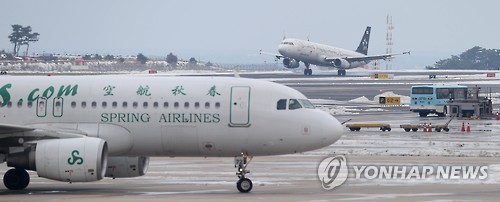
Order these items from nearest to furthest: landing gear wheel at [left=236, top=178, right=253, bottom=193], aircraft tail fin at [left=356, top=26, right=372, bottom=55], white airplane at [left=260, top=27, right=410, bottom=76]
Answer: landing gear wheel at [left=236, top=178, right=253, bottom=193]
white airplane at [left=260, top=27, right=410, bottom=76]
aircraft tail fin at [left=356, top=26, right=372, bottom=55]

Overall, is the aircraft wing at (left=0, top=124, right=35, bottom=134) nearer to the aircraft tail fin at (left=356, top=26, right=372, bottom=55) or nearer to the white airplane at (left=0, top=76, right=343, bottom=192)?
the white airplane at (left=0, top=76, right=343, bottom=192)

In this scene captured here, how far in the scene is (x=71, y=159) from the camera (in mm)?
29703

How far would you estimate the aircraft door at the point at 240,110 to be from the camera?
101 feet

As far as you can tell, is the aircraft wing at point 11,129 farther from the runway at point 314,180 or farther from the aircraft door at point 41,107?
the runway at point 314,180

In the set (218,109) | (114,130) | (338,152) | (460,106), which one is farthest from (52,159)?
(460,106)

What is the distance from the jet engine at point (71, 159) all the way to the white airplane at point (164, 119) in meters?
0.23

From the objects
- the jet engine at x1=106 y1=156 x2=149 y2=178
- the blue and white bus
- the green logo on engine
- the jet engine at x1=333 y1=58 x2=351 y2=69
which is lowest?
the jet engine at x1=106 y1=156 x2=149 y2=178

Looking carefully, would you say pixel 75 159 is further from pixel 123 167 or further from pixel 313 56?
pixel 313 56

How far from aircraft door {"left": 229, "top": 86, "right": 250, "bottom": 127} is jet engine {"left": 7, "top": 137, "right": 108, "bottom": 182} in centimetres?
362

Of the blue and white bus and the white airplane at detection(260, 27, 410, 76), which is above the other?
the white airplane at detection(260, 27, 410, 76)

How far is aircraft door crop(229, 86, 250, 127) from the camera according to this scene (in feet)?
101

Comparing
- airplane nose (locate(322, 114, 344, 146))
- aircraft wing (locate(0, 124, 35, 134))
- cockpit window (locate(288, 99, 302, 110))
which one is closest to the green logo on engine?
aircraft wing (locate(0, 124, 35, 134))

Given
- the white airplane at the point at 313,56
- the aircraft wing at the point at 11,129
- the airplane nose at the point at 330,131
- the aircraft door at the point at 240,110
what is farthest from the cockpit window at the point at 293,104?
the white airplane at the point at 313,56

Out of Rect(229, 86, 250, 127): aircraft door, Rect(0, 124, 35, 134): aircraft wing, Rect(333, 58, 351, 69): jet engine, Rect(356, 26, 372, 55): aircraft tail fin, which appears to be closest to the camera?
Rect(0, 124, 35, 134): aircraft wing
